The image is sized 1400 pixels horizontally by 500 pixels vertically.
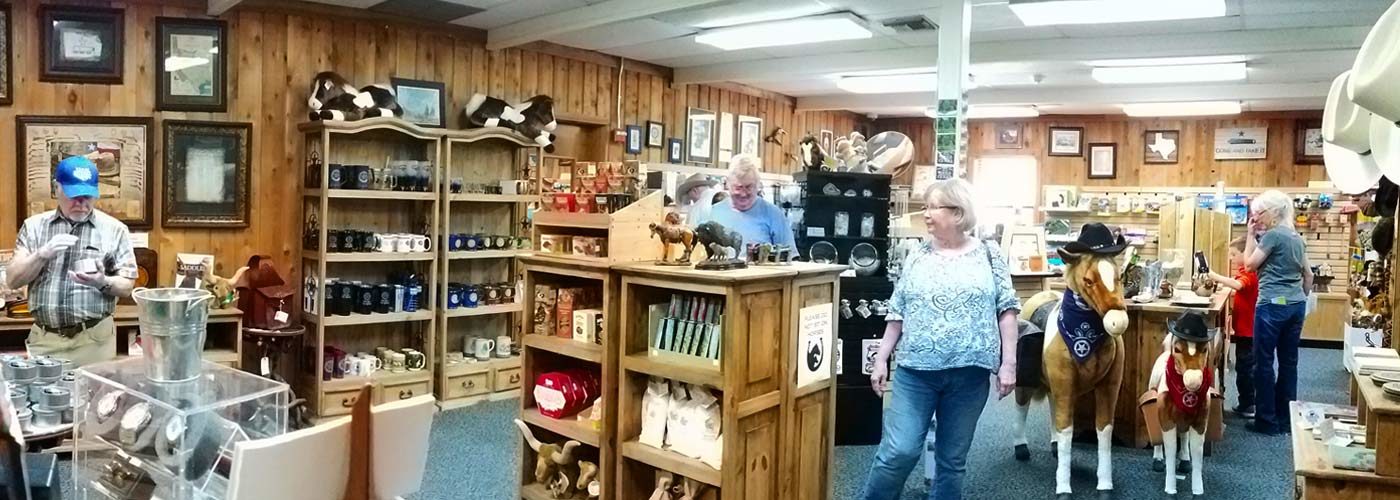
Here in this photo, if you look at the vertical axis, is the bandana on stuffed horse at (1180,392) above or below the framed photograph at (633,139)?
below

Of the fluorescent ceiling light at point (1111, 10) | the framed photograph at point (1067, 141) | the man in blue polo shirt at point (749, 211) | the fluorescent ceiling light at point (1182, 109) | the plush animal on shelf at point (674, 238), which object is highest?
the fluorescent ceiling light at point (1182, 109)

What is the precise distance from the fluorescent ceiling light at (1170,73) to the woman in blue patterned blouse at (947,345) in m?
4.77

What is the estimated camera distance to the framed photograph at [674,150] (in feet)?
26.3

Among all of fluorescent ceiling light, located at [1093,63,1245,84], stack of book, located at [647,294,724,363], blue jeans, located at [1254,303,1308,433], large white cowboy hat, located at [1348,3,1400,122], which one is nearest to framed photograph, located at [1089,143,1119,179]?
fluorescent ceiling light, located at [1093,63,1245,84]

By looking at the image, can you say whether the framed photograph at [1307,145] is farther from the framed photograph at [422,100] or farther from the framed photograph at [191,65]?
the framed photograph at [191,65]

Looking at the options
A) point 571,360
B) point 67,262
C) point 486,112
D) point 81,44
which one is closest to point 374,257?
point 486,112

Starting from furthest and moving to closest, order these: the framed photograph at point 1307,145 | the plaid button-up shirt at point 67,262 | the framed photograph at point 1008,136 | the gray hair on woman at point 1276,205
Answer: the framed photograph at point 1008,136 → the framed photograph at point 1307,145 → the gray hair on woman at point 1276,205 → the plaid button-up shirt at point 67,262

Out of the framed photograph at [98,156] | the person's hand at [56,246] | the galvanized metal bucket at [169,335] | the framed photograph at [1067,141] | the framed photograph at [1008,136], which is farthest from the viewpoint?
the framed photograph at [1008,136]

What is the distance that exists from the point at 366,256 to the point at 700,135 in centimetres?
360

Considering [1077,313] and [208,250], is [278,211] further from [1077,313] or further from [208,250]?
[1077,313]

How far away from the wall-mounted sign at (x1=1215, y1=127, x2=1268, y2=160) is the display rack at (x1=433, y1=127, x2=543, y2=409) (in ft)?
25.4

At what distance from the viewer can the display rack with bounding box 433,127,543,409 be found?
5.92m

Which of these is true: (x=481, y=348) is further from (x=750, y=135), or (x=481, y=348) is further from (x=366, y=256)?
(x=750, y=135)

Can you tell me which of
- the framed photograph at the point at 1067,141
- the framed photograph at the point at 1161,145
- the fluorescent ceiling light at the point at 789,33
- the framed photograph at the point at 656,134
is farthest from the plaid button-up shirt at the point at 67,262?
the framed photograph at the point at 1161,145
